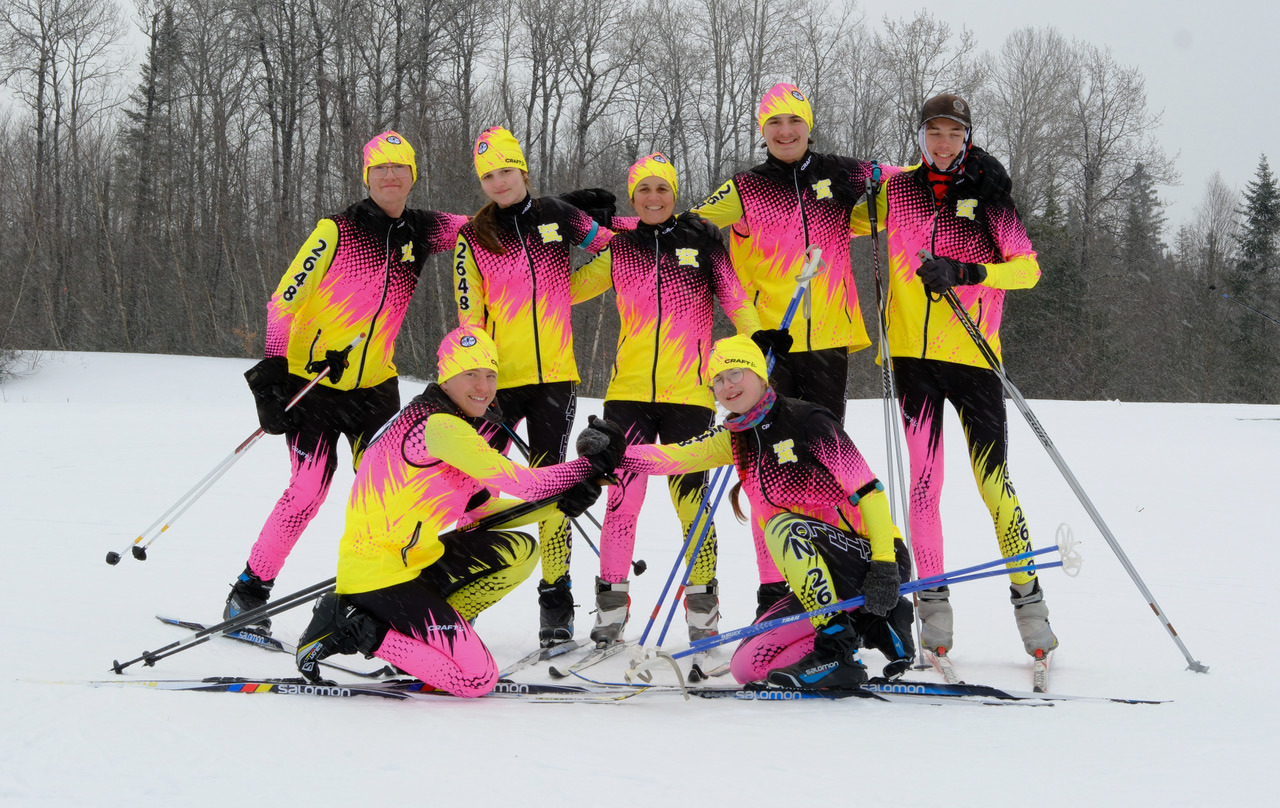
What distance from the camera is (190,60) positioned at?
2616 centimetres

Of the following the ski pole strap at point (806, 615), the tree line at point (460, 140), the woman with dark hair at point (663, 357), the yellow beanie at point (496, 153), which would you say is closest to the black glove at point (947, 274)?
the woman with dark hair at point (663, 357)

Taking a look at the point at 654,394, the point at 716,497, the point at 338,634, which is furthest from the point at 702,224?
the point at 338,634

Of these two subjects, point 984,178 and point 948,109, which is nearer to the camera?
point 948,109

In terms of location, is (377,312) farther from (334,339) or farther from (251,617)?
(251,617)

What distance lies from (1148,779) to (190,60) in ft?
96.5

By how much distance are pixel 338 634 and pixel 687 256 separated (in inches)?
80.1

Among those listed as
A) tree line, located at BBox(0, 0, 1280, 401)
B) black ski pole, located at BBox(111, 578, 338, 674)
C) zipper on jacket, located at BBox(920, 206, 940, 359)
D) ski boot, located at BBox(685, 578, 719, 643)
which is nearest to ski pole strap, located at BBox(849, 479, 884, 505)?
zipper on jacket, located at BBox(920, 206, 940, 359)

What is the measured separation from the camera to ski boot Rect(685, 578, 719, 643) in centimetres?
392

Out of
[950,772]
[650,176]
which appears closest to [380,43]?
[650,176]

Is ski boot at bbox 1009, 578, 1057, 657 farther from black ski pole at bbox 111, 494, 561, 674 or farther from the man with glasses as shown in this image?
the man with glasses

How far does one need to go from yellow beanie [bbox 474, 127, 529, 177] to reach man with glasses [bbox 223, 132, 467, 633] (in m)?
0.42

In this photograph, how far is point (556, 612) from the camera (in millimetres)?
3998

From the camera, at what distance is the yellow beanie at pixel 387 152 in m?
4.17

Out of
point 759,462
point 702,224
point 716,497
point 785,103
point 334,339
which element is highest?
point 785,103
